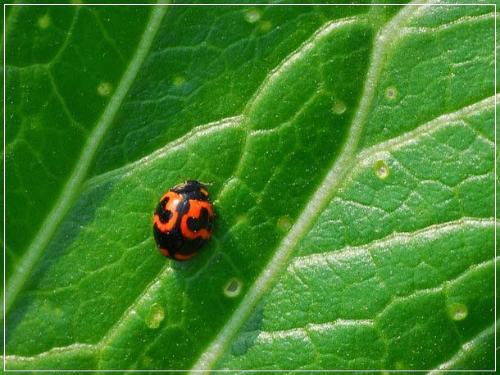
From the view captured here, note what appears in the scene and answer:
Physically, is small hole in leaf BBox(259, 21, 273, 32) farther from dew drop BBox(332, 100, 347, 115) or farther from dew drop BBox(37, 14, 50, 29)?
dew drop BBox(37, 14, 50, 29)

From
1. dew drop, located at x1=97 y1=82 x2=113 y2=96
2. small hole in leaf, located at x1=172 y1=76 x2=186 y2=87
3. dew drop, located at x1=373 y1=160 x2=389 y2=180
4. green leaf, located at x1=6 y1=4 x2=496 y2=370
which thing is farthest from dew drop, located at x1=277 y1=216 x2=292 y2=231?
dew drop, located at x1=97 y1=82 x2=113 y2=96

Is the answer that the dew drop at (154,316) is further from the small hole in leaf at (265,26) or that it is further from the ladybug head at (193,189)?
the small hole in leaf at (265,26)

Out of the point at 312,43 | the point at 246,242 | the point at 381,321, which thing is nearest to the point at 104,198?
the point at 246,242

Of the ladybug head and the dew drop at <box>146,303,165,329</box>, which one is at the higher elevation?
the ladybug head

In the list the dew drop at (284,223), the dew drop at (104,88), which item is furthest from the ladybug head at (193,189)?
the dew drop at (104,88)

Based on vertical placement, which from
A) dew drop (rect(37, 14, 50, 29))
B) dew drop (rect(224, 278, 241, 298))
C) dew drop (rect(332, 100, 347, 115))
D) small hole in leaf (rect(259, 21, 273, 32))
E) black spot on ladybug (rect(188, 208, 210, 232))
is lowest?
dew drop (rect(224, 278, 241, 298))

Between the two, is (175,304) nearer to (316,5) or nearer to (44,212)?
(44,212)

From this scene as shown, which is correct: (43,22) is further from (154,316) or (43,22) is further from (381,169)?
(381,169)

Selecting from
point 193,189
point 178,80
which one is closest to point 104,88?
point 178,80
